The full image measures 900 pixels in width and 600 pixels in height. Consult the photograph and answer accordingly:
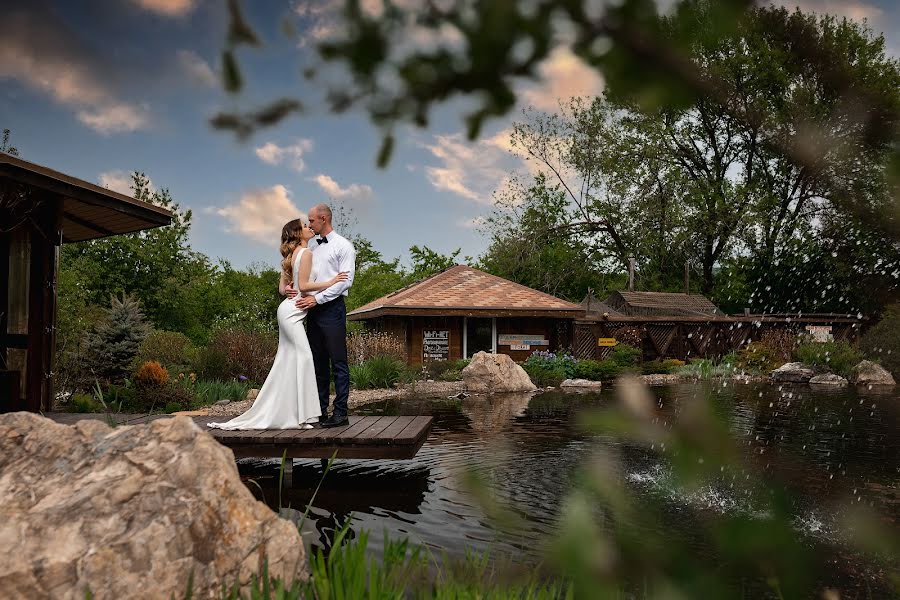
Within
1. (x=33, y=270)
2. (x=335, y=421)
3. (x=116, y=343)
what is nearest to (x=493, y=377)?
(x=116, y=343)

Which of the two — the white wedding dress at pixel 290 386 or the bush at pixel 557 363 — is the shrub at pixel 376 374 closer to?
the bush at pixel 557 363

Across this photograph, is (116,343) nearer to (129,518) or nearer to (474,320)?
(129,518)

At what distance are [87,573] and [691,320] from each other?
26.9 m

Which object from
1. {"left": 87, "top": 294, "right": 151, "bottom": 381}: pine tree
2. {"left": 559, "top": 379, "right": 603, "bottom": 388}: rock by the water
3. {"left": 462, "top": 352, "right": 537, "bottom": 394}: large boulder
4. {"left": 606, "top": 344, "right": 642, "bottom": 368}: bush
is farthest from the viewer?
{"left": 606, "top": 344, "right": 642, "bottom": 368}: bush

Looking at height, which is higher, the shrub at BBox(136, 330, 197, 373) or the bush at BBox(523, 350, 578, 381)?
the shrub at BBox(136, 330, 197, 373)

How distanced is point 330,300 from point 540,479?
271 cm

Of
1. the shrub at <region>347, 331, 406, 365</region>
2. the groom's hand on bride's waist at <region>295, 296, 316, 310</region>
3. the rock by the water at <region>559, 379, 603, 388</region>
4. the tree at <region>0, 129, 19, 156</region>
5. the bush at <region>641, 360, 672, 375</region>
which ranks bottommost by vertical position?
the rock by the water at <region>559, 379, 603, 388</region>

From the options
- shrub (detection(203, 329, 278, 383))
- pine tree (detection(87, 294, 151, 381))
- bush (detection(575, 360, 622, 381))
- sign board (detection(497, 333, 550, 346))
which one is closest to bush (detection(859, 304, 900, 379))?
bush (detection(575, 360, 622, 381))

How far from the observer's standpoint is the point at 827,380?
2075 centimetres

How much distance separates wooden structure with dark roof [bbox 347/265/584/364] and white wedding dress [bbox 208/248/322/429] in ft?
58.8

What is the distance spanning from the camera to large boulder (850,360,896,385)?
20.5 meters

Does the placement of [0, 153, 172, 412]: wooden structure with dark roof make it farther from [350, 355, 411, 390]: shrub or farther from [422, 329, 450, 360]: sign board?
[422, 329, 450, 360]: sign board

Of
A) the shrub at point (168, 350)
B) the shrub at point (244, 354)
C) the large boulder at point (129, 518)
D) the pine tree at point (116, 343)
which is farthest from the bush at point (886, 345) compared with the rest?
the large boulder at point (129, 518)

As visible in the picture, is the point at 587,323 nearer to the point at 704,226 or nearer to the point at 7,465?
the point at 704,226
